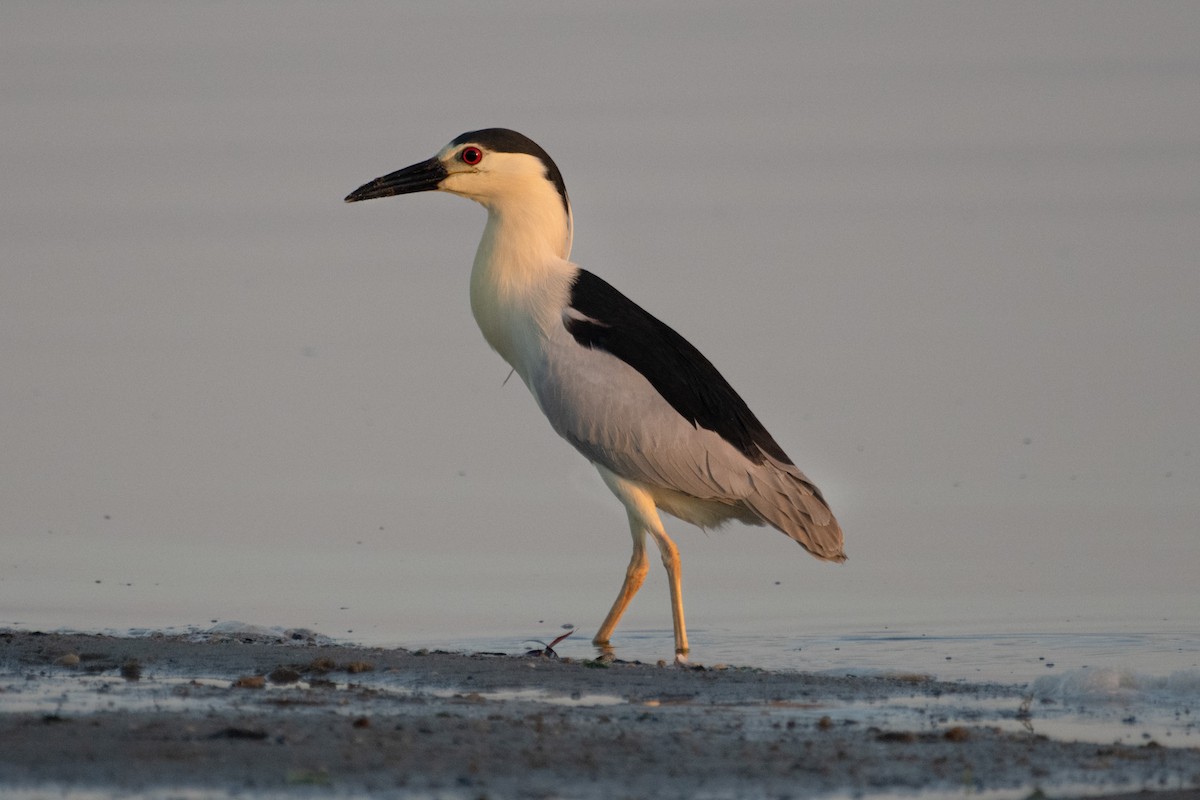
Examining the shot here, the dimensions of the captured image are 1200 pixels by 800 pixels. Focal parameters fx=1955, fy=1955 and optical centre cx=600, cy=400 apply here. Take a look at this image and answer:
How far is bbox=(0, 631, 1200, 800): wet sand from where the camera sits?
5.82 m

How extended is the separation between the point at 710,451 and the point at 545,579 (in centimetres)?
192

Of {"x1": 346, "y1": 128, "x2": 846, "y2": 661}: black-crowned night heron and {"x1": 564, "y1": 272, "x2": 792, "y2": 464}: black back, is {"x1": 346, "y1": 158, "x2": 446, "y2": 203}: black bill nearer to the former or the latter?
{"x1": 346, "y1": 128, "x2": 846, "y2": 661}: black-crowned night heron

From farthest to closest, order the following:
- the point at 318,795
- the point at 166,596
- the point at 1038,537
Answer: the point at 1038,537
the point at 166,596
the point at 318,795

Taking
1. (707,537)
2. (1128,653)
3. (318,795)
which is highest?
(707,537)

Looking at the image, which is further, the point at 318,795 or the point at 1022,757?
the point at 1022,757

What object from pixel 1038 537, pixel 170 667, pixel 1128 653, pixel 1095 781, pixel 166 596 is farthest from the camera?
pixel 1038 537

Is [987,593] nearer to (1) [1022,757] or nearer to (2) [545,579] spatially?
(2) [545,579]

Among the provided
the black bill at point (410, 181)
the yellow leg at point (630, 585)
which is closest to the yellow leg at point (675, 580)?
the yellow leg at point (630, 585)

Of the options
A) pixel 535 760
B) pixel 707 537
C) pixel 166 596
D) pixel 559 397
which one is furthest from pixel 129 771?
pixel 707 537

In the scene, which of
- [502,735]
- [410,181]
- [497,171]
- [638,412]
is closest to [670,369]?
[638,412]

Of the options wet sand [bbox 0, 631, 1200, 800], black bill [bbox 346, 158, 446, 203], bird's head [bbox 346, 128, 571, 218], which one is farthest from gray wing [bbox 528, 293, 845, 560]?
wet sand [bbox 0, 631, 1200, 800]

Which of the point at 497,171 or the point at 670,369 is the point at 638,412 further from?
the point at 497,171

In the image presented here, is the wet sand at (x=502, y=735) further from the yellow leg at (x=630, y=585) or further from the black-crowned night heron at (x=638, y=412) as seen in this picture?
the black-crowned night heron at (x=638, y=412)

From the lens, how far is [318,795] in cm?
562
